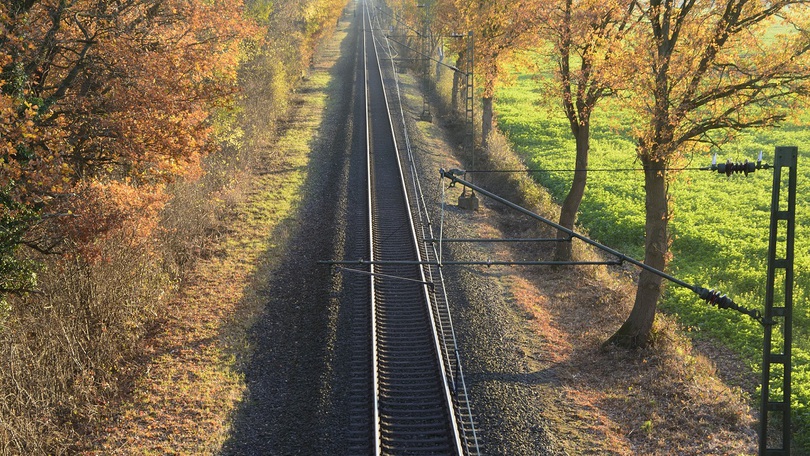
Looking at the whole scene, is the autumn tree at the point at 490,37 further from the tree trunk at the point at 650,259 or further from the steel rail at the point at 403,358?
the tree trunk at the point at 650,259

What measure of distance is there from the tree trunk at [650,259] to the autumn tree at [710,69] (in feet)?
1.13

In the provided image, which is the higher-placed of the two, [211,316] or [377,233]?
[377,233]

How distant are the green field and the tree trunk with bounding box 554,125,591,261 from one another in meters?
1.14

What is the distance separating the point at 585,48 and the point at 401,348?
1019 cm

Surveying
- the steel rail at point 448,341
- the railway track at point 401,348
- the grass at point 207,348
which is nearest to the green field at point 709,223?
the steel rail at point 448,341

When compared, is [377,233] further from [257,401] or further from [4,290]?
[4,290]

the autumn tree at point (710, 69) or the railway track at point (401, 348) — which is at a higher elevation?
the autumn tree at point (710, 69)

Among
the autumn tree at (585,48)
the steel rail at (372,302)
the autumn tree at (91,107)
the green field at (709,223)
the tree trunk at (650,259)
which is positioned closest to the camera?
Result: the steel rail at (372,302)

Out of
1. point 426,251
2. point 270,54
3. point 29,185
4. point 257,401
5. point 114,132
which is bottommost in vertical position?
point 257,401

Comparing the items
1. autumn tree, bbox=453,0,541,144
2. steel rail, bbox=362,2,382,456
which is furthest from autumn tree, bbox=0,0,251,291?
autumn tree, bbox=453,0,541,144

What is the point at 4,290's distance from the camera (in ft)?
40.1

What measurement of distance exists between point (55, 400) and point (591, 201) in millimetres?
23759

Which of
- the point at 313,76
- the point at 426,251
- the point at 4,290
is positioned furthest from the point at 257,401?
the point at 313,76

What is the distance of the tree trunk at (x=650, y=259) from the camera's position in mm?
14977
